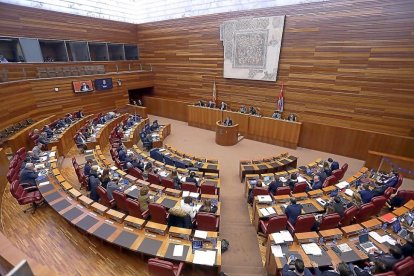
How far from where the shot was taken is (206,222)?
14.8ft

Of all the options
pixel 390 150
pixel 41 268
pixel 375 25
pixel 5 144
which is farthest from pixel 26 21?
pixel 390 150

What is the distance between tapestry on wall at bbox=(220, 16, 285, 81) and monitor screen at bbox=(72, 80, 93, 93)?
313 inches

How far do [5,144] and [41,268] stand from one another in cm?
776

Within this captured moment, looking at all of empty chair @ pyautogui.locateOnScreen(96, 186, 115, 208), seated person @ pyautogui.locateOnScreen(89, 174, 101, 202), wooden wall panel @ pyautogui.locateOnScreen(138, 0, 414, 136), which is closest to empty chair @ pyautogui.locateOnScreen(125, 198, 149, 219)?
empty chair @ pyautogui.locateOnScreen(96, 186, 115, 208)

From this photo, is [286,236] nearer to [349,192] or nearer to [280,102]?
[349,192]

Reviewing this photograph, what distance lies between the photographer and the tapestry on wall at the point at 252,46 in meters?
10.8

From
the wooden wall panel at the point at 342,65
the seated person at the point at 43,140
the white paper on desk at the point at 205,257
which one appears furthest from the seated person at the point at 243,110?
the white paper on desk at the point at 205,257

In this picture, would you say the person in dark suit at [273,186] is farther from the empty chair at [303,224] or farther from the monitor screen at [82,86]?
the monitor screen at [82,86]

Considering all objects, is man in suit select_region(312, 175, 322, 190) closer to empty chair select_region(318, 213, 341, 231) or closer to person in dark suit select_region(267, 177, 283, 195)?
person in dark suit select_region(267, 177, 283, 195)

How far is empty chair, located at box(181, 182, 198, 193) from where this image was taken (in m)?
5.80

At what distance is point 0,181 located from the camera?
6.07 metres

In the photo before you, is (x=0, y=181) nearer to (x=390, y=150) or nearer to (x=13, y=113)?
(x=13, y=113)

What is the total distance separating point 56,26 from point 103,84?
3597 millimetres

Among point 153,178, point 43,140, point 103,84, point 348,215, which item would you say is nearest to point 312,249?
point 348,215
